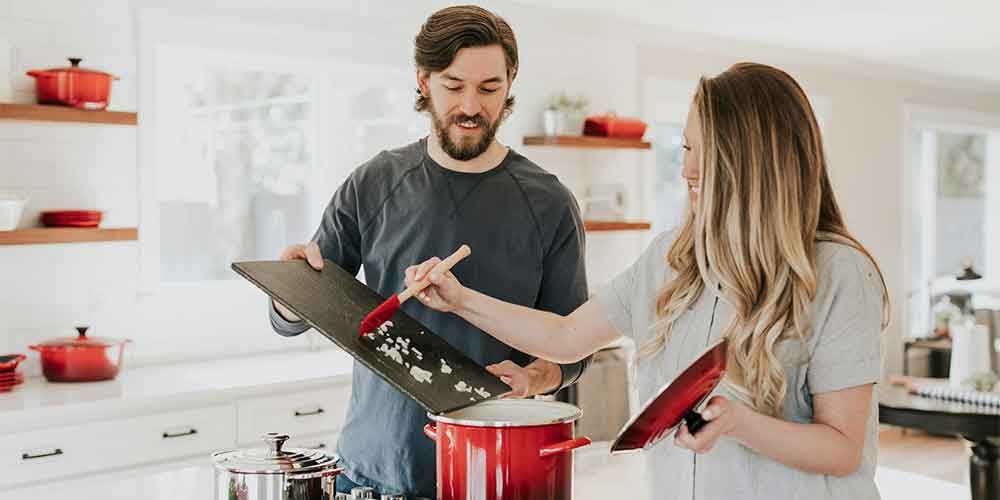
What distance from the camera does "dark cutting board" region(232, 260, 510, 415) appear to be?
1557mm

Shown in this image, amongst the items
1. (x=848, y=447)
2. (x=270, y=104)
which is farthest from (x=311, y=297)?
(x=270, y=104)

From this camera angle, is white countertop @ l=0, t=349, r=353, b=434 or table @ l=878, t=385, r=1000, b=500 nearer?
white countertop @ l=0, t=349, r=353, b=434

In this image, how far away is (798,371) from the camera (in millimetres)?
1514

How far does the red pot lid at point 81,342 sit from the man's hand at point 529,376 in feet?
6.97

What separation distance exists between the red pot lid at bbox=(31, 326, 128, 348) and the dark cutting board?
2095 mm

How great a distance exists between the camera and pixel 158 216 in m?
4.11

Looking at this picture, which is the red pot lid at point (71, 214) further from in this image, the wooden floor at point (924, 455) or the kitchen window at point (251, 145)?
the wooden floor at point (924, 455)

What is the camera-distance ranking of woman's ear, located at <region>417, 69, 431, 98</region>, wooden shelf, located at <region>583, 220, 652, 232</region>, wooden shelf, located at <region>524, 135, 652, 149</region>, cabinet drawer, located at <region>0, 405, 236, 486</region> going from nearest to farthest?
woman's ear, located at <region>417, 69, 431, 98</region>
cabinet drawer, located at <region>0, 405, 236, 486</region>
wooden shelf, located at <region>524, 135, 652, 149</region>
wooden shelf, located at <region>583, 220, 652, 232</region>

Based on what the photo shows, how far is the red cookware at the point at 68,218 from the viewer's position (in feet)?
12.2

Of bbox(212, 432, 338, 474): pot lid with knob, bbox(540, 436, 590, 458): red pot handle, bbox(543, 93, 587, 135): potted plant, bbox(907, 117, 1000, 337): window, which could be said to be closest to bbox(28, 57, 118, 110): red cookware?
bbox(543, 93, 587, 135): potted plant

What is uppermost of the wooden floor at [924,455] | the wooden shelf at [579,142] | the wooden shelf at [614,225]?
the wooden shelf at [579,142]

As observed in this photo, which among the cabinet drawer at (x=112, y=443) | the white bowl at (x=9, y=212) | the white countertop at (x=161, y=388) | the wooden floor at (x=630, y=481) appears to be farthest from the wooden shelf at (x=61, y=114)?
the wooden floor at (x=630, y=481)

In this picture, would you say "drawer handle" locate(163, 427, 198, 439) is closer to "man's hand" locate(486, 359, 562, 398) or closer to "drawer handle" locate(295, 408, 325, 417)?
"drawer handle" locate(295, 408, 325, 417)

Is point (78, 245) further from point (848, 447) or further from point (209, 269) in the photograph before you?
point (848, 447)
